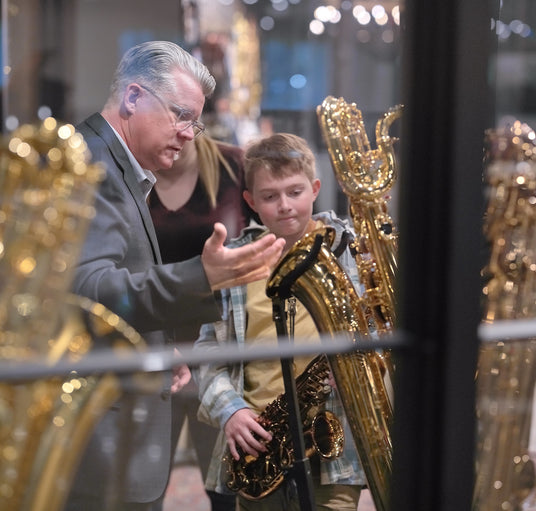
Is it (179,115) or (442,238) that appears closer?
(442,238)

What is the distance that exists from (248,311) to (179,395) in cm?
16

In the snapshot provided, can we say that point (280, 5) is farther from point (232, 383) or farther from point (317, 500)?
point (317, 500)

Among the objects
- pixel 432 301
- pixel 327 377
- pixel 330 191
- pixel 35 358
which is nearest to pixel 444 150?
pixel 432 301

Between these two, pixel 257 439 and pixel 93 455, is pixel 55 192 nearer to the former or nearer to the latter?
pixel 93 455

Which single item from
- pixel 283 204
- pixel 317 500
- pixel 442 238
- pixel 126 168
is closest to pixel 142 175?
pixel 126 168

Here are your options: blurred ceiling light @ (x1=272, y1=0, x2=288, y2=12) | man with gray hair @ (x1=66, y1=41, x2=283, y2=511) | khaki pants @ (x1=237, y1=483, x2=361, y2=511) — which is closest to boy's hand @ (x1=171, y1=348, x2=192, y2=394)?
man with gray hair @ (x1=66, y1=41, x2=283, y2=511)

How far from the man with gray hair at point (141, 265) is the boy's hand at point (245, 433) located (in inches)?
5.0

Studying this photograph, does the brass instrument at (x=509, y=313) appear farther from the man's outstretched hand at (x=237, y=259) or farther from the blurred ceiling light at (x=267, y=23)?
the blurred ceiling light at (x=267, y=23)

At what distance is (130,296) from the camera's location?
123 cm

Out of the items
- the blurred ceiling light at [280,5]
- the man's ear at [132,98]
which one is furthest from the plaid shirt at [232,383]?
the blurred ceiling light at [280,5]

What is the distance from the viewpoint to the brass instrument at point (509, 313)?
155 centimetres

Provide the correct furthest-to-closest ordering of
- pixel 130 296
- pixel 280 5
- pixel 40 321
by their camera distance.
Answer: pixel 280 5
pixel 130 296
pixel 40 321

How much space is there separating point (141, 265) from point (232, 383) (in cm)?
24

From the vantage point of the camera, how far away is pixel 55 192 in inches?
44.5
